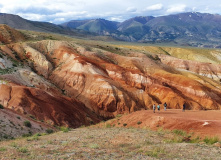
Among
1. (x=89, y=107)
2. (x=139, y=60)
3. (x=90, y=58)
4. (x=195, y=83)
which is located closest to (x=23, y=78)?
(x=89, y=107)

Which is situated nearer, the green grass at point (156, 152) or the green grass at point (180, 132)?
the green grass at point (156, 152)

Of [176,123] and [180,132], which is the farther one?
[176,123]

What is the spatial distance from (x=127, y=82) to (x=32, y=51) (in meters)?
22.5

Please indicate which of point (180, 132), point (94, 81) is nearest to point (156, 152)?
point (180, 132)

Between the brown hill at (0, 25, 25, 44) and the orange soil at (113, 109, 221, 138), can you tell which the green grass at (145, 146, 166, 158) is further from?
the brown hill at (0, 25, 25, 44)

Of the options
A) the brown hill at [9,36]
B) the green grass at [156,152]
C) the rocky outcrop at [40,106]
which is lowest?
the rocky outcrop at [40,106]

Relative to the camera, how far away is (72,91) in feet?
151

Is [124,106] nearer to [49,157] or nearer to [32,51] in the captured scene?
[32,51]

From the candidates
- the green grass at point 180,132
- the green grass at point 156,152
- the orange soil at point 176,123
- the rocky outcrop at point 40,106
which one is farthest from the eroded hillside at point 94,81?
the green grass at point 156,152

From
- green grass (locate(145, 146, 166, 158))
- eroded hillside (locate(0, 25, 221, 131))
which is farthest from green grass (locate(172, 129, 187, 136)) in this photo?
eroded hillside (locate(0, 25, 221, 131))

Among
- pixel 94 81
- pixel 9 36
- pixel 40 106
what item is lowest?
pixel 40 106

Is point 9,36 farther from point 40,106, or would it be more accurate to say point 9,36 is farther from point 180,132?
point 180,132

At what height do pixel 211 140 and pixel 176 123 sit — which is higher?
pixel 211 140

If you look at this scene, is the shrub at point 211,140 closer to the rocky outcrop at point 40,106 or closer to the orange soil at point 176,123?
the orange soil at point 176,123
